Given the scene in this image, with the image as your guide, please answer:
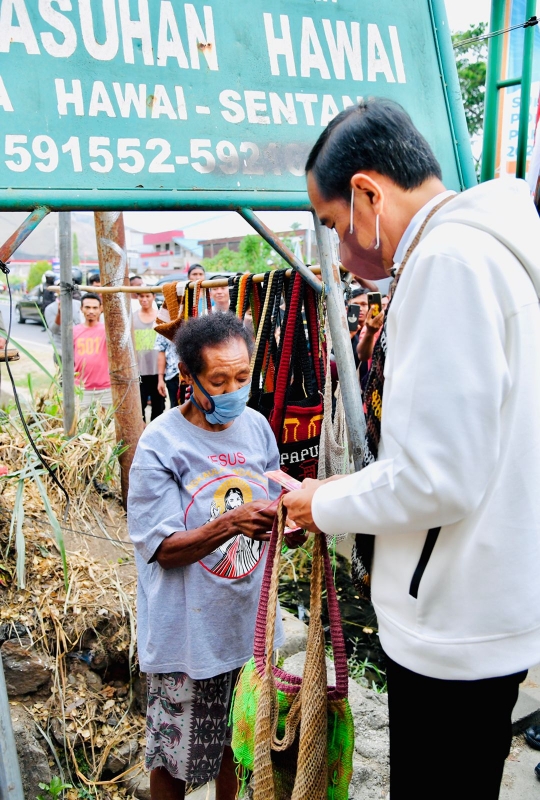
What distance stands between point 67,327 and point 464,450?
4.01 metres

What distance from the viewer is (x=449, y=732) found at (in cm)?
127

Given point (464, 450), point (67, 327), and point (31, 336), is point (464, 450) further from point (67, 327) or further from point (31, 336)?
point (31, 336)

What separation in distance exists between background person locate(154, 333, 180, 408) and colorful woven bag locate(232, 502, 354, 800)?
5.33m

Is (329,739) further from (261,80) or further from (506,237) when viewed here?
(261,80)

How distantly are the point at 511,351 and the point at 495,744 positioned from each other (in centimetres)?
79

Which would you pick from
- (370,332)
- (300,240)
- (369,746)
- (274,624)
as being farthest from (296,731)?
(300,240)

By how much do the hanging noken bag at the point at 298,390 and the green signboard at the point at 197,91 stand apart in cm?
57

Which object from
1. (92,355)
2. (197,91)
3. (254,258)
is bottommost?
(92,355)

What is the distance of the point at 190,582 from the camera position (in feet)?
6.29

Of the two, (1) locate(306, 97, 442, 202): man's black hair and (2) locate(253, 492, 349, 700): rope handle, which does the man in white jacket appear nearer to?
(1) locate(306, 97, 442, 202): man's black hair

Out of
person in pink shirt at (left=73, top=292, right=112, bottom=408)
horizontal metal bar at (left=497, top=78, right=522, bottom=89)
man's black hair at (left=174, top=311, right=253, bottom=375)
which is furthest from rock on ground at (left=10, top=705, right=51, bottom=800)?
person in pink shirt at (left=73, top=292, right=112, bottom=408)

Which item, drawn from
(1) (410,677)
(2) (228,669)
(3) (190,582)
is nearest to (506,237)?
(1) (410,677)

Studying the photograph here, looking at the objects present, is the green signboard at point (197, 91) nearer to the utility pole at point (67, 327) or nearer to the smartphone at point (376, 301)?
the smartphone at point (376, 301)

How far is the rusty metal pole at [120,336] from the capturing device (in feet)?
13.0
